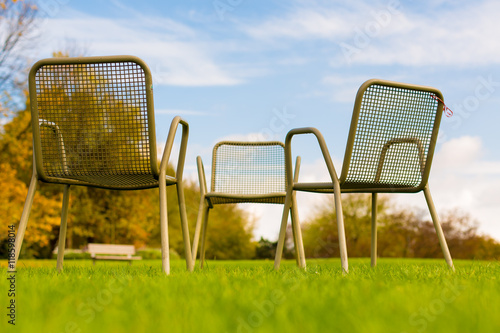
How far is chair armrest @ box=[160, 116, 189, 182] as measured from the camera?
9.74ft

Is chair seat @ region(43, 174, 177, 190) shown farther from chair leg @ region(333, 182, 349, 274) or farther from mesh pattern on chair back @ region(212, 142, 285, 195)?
mesh pattern on chair back @ region(212, 142, 285, 195)

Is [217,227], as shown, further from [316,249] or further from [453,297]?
[453,297]

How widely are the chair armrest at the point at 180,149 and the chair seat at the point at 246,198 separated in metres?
1.19

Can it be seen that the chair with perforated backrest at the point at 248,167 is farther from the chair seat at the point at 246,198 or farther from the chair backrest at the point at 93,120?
the chair backrest at the point at 93,120

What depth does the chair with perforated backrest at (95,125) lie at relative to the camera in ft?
9.88

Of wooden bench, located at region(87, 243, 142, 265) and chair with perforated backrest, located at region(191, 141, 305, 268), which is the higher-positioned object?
chair with perforated backrest, located at region(191, 141, 305, 268)

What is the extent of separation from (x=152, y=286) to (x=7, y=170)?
14.5 metres

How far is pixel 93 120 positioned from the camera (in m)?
3.15

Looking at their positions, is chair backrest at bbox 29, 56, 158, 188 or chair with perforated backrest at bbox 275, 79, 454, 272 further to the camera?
chair with perforated backrest at bbox 275, 79, 454, 272

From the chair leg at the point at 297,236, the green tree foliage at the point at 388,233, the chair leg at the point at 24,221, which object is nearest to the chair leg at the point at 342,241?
the chair leg at the point at 297,236

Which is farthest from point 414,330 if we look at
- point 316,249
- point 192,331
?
point 316,249

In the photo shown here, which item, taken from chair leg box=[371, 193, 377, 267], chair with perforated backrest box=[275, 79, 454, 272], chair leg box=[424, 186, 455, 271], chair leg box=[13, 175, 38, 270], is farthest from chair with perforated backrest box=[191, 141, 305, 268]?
chair leg box=[13, 175, 38, 270]

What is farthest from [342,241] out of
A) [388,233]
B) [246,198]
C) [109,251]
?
[388,233]

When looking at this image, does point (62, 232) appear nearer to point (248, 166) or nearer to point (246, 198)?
point (246, 198)
